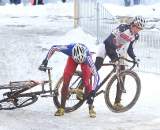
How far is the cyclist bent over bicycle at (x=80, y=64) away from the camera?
35.1 ft

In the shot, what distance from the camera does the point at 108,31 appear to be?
16.8m

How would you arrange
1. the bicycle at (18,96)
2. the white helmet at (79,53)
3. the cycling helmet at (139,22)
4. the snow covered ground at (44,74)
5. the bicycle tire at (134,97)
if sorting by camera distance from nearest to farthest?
the snow covered ground at (44,74)
the white helmet at (79,53)
the bicycle at (18,96)
the cycling helmet at (139,22)
the bicycle tire at (134,97)

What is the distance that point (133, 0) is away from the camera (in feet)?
97.2

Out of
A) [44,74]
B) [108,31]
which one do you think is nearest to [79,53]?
[44,74]

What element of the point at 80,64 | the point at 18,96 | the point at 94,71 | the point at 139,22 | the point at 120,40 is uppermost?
the point at 139,22

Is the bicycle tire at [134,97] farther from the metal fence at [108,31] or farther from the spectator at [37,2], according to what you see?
the spectator at [37,2]

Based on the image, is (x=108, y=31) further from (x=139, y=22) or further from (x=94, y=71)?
(x=94, y=71)

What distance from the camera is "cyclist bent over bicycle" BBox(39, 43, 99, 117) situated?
35.1ft

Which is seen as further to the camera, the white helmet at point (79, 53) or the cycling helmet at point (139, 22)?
the cycling helmet at point (139, 22)

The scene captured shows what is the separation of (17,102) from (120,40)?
218cm

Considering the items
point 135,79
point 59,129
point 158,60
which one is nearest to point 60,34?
point 158,60

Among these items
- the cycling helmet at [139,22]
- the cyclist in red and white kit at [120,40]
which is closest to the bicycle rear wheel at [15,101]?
the cyclist in red and white kit at [120,40]

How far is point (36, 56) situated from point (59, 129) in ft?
22.0

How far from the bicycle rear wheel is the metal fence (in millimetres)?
4920
